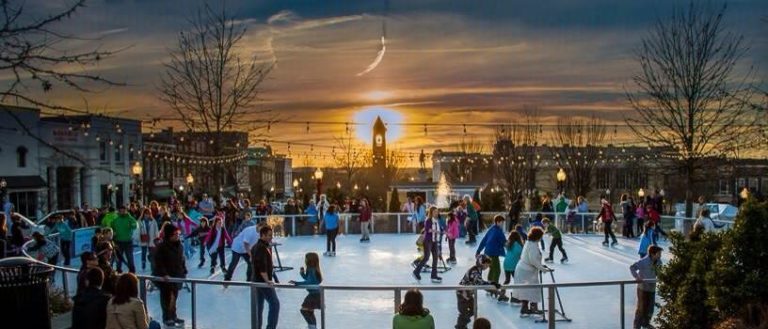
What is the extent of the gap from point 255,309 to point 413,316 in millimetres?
2757

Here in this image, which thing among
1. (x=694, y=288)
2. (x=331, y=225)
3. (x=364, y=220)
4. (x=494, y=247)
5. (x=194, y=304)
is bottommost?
(x=364, y=220)

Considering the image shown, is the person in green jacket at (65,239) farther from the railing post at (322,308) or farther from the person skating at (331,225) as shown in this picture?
the railing post at (322,308)

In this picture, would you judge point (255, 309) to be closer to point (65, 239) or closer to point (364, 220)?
point (65, 239)

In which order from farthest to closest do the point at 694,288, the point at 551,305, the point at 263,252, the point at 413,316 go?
the point at 263,252, the point at 551,305, the point at 694,288, the point at 413,316

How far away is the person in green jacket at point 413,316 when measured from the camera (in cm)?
659

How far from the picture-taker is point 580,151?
51.9 m

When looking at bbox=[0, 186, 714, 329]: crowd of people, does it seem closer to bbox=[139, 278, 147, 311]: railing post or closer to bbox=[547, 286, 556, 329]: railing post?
bbox=[139, 278, 147, 311]: railing post

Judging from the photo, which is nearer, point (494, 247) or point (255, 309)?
point (255, 309)

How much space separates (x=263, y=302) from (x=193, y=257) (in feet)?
37.7

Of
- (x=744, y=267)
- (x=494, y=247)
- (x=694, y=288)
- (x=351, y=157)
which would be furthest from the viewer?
(x=351, y=157)

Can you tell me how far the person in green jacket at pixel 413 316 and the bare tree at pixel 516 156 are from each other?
42.9 m

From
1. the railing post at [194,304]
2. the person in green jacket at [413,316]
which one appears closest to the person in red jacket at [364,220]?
the railing post at [194,304]

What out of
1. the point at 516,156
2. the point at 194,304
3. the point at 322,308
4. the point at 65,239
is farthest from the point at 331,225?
the point at 516,156

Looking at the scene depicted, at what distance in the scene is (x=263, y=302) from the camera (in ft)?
28.7
